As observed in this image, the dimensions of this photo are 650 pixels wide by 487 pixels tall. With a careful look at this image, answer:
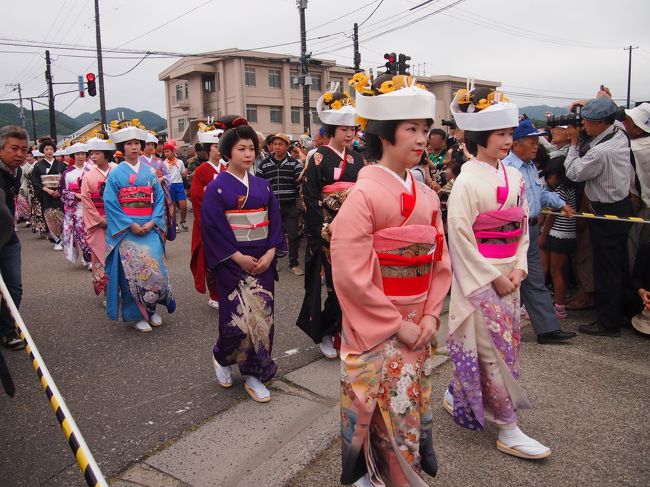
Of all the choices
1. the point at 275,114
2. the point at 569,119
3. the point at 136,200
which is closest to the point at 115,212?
the point at 136,200

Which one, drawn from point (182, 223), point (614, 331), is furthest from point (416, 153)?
point (182, 223)

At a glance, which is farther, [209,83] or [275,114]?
[209,83]

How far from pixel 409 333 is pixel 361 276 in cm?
33

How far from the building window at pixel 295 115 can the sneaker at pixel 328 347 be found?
116 feet

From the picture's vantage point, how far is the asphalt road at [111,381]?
2906 millimetres

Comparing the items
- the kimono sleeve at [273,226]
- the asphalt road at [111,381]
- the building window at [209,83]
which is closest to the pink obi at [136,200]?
the asphalt road at [111,381]

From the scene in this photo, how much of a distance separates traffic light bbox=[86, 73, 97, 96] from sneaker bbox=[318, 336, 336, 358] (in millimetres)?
19873

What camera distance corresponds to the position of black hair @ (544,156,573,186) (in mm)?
5352

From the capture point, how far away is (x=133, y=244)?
195 inches

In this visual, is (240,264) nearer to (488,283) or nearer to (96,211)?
(488,283)

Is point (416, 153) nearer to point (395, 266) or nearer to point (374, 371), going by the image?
point (395, 266)

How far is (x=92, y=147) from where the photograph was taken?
587 centimetres

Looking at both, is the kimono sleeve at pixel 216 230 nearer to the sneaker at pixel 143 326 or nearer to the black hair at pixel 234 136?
the black hair at pixel 234 136

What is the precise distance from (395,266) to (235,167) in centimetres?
190
